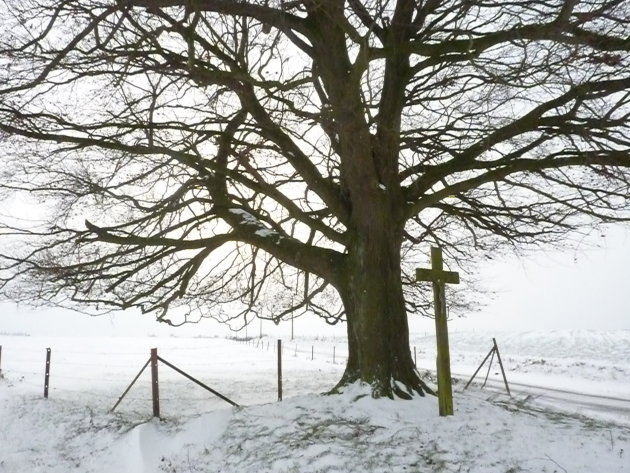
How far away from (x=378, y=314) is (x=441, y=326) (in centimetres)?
102

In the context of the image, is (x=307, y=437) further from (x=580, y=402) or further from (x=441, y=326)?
(x=580, y=402)

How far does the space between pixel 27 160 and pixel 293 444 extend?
18.1 feet

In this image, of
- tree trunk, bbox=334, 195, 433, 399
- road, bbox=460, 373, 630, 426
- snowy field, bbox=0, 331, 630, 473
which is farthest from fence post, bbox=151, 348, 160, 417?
road, bbox=460, 373, 630, 426

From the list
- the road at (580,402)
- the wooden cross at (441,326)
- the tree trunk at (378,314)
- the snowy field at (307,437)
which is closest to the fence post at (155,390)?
the snowy field at (307,437)

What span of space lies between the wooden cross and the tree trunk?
0.70 m

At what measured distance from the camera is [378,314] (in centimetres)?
668

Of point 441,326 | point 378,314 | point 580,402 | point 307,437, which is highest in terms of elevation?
point 378,314

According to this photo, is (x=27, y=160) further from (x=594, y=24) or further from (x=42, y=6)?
(x=594, y=24)

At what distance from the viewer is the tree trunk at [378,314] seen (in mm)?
6449

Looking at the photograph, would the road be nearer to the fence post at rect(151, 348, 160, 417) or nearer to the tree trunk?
the tree trunk

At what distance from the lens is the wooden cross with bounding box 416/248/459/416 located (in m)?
5.61

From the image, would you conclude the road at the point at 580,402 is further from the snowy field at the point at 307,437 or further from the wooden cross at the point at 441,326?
the wooden cross at the point at 441,326

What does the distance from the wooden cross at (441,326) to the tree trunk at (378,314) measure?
704 millimetres

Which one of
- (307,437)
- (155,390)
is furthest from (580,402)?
(155,390)
